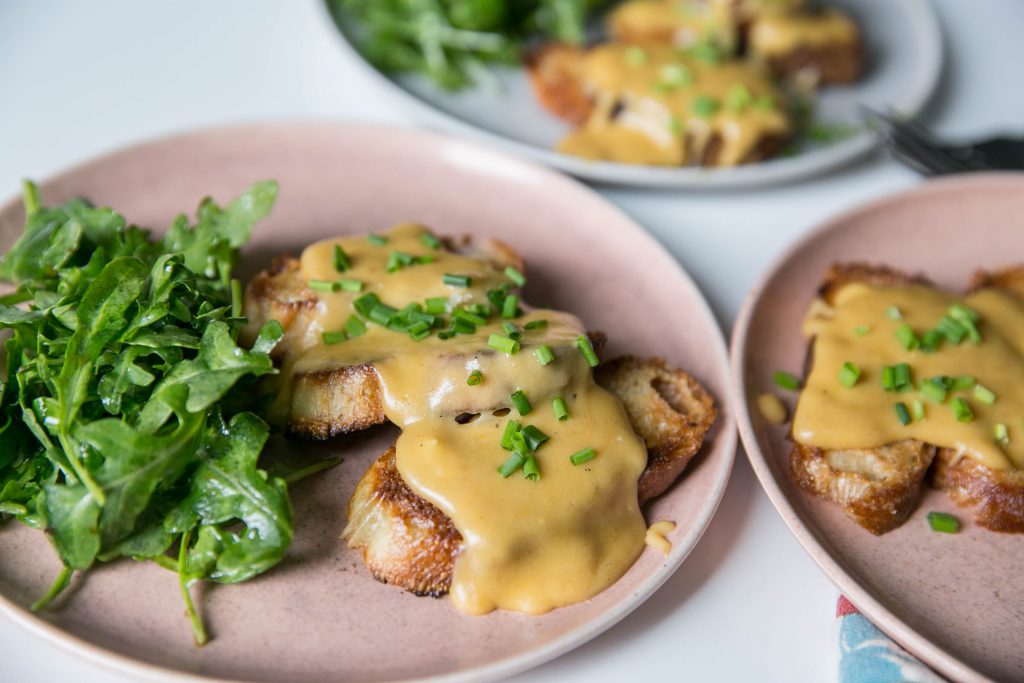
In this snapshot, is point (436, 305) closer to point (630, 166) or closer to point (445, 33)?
point (630, 166)

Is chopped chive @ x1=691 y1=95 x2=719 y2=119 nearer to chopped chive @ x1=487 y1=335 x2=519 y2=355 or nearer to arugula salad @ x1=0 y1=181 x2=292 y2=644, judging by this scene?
chopped chive @ x1=487 y1=335 x2=519 y2=355

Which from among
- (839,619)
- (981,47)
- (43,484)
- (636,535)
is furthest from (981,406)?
(981,47)

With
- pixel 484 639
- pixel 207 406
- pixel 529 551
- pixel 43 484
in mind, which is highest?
pixel 207 406

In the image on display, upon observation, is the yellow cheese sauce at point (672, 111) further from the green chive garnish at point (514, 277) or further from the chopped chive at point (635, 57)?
the green chive garnish at point (514, 277)

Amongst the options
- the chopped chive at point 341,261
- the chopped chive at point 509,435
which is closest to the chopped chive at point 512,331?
the chopped chive at point 509,435

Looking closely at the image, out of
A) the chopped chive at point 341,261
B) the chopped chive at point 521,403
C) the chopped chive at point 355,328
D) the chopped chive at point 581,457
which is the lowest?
the chopped chive at point 581,457

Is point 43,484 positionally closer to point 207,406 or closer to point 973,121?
point 207,406
